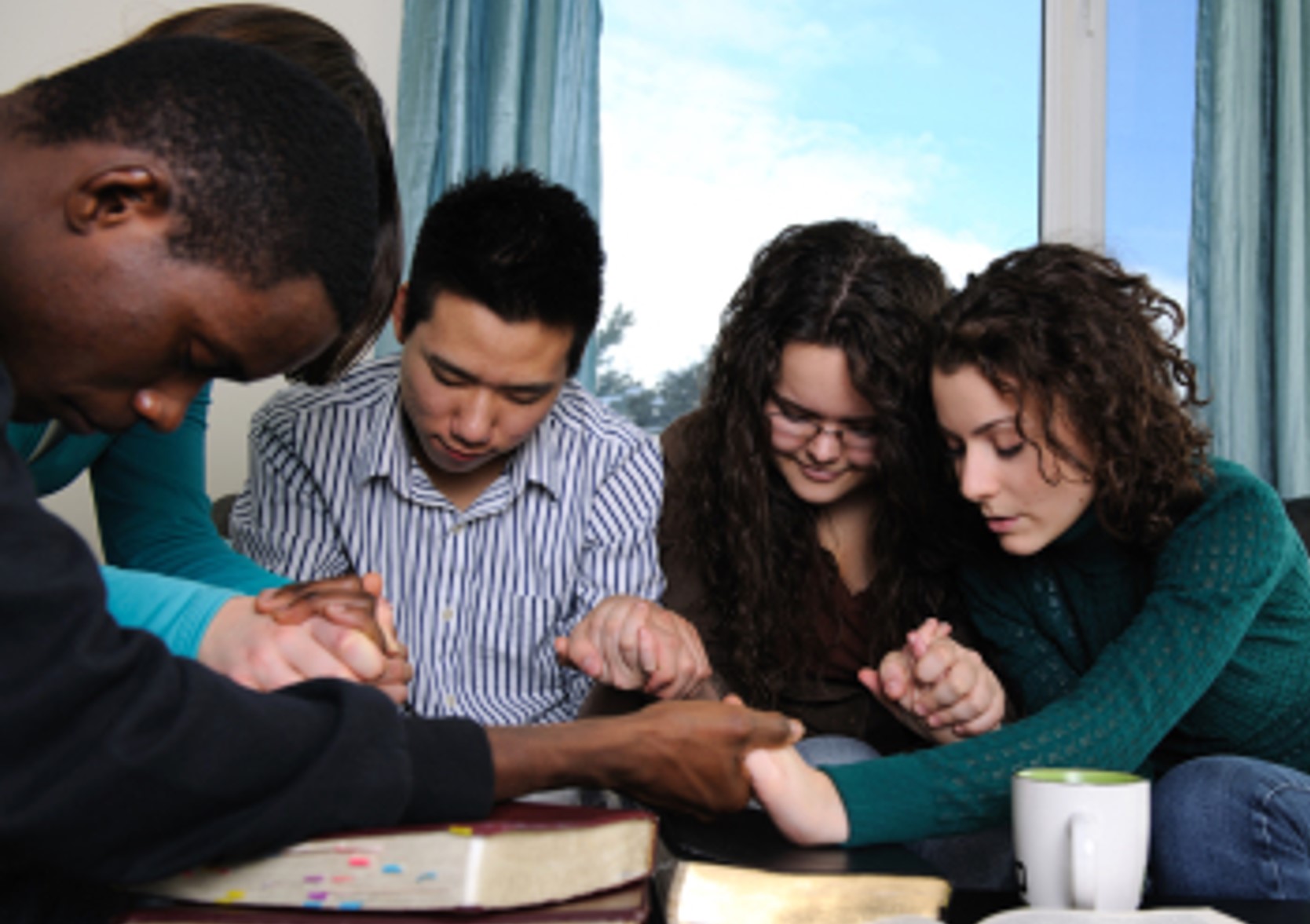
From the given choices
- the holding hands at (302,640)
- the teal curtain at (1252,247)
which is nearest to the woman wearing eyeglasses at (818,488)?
the holding hands at (302,640)

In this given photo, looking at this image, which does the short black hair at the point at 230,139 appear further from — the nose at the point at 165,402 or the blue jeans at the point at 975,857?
the blue jeans at the point at 975,857

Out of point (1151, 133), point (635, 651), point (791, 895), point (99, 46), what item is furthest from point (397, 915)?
point (1151, 133)

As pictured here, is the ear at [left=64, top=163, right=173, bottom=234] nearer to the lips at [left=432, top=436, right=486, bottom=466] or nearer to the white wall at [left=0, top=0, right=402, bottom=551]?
the lips at [left=432, top=436, right=486, bottom=466]

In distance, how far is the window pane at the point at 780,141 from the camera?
3012 mm

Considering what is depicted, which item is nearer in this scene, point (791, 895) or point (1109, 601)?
point (791, 895)

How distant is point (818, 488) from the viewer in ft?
4.93

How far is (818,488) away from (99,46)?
170 centimetres

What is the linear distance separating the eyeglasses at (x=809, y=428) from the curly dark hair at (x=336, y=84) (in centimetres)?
51

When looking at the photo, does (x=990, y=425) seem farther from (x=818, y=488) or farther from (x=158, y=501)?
(x=158, y=501)

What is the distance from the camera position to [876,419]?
1.45m

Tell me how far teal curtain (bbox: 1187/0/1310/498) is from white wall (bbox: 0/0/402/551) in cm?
212

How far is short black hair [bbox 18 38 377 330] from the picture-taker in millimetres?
680

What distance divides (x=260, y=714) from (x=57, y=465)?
72cm

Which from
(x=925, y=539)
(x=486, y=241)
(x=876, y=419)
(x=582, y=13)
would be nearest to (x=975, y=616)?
(x=925, y=539)
